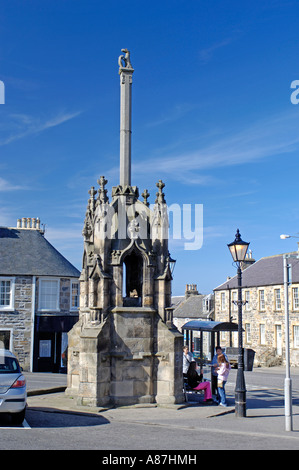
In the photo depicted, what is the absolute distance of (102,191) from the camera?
1406 centimetres

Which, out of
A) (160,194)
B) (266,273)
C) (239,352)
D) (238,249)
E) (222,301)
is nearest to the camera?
(239,352)

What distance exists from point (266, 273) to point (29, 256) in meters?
21.0

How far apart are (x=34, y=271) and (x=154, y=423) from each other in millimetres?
22006

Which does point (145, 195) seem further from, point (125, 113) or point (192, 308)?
point (192, 308)

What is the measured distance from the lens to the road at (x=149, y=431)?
9219mm

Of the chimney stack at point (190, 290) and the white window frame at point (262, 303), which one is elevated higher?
the chimney stack at point (190, 290)

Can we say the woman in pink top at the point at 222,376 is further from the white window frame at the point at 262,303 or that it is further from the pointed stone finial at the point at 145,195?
the white window frame at the point at 262,303

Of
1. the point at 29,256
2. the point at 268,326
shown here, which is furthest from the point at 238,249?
the point at 268,326

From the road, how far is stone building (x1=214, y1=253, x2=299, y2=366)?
82.1ft

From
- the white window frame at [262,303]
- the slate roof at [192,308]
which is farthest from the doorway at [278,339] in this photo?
the slate roof at [192,308]

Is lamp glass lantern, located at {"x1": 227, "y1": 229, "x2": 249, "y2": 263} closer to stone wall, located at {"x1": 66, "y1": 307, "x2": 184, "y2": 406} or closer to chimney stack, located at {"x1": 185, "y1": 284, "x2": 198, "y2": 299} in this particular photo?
stone wall, located at {"x1": 66, "y1": 307, "x2": 184, "y2": 406}

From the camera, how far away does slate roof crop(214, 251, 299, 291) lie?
4016 cm

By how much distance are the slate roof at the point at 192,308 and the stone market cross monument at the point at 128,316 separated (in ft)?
128

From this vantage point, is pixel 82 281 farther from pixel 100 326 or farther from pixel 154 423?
pixel 154 423
